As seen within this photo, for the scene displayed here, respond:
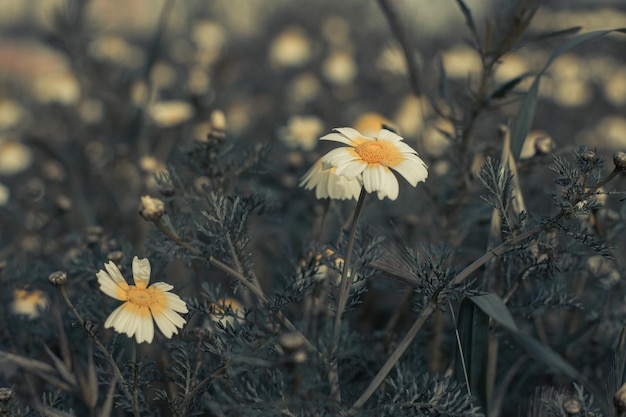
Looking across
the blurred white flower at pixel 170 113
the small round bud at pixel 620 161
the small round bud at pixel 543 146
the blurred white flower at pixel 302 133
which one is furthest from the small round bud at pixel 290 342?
the blurred white flower at pixel 170 113

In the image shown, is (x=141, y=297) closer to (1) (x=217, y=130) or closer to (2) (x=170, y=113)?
(1) (x=217, y=130)

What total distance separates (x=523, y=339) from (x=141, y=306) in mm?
491

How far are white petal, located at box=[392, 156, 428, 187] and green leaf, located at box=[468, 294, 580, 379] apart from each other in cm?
18

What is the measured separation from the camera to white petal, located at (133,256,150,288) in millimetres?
935

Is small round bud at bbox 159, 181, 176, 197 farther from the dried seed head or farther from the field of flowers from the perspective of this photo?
the dried seed head

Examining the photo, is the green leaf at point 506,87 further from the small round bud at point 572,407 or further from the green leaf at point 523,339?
the small round bud at point 572,407

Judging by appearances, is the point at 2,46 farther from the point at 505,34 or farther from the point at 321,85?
the point at 505,34

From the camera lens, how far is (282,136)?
220 centimetres

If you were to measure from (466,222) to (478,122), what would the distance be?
0.20 meters

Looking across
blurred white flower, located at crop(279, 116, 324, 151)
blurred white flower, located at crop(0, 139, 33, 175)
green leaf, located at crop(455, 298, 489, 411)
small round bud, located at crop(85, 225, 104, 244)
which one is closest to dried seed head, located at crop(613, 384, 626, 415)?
green leaf, located at crop(455, 298, 489, 411)

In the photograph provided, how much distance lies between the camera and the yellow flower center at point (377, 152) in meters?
0.90

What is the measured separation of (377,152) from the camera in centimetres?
91

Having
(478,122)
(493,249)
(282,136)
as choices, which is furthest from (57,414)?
(282,136)

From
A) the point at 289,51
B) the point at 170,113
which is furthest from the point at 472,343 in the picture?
the point at 289,51
